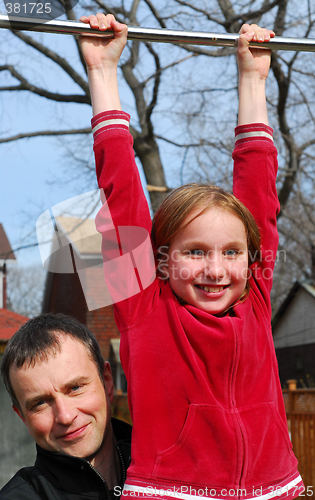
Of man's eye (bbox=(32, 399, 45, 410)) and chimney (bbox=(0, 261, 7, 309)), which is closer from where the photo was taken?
man's eye (bbox=(32, 399, 45, 410))

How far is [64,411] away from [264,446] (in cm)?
51

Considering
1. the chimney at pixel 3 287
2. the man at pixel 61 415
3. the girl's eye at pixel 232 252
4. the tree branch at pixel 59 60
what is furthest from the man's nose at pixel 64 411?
the tree branch at pixel 59 60

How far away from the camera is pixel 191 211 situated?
A: 1402mm

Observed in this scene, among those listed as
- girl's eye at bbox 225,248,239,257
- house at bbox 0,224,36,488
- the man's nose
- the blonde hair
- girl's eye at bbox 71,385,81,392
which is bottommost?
house at bbox 0,224,36,488

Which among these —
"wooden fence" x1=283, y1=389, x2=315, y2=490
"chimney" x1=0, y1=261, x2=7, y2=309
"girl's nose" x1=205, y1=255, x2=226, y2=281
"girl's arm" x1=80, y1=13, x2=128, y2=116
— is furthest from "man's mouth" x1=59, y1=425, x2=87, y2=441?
"wooden fence" x1=283, y1=389, x2=315, y2=490

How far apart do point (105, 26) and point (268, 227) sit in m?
0.74

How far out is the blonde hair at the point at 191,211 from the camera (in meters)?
1.41

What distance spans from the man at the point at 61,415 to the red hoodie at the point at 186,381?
0.11 meters

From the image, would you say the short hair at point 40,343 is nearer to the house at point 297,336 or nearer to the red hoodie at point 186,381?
the red hoodie at point 186,381

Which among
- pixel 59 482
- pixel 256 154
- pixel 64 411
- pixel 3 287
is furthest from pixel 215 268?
pixel 3 287

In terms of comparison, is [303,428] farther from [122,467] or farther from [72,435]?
[72,435]

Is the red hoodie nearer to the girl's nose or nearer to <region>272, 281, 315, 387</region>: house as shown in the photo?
the girl's nose

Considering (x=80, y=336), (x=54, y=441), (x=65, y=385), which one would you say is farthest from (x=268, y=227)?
(x=54, y=441)

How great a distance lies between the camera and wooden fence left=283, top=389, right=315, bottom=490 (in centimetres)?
560
